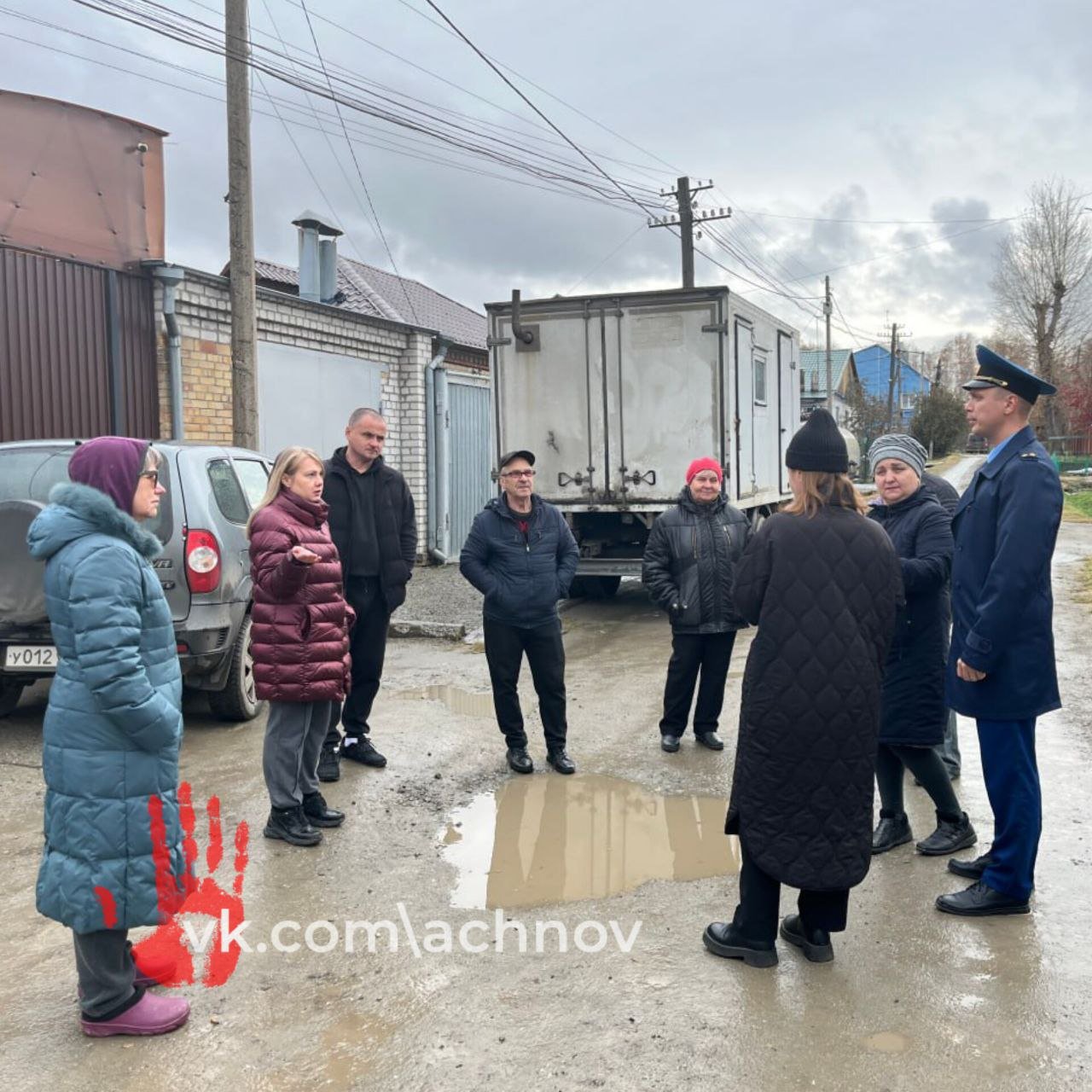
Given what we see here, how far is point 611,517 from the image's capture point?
10.8 meters

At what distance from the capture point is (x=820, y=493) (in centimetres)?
336

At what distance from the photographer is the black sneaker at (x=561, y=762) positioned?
548 cm

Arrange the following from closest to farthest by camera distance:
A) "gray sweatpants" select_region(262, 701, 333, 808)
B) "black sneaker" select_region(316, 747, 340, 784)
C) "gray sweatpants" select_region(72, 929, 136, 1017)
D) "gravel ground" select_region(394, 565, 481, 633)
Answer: "gray sweatpants" select_region(72, 929, 136, 1017)
"gray sweatpants" select_region(262, 701, 333, 808)
"black sneaker" select_region(316, 747, 340, 784)
"gravel ground" select_region(394, 565, 481, 633)

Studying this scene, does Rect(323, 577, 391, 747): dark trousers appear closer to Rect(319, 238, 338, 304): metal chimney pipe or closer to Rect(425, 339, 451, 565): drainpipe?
Rect(425, 339, 451, 565): drainpipe

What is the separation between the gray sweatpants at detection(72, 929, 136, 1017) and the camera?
2.91m

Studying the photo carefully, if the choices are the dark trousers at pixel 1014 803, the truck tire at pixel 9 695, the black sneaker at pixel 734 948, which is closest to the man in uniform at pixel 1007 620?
the dark trousers at pixel 1014 803

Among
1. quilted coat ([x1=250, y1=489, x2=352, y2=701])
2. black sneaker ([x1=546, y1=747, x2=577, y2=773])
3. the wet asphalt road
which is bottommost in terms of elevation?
the wet asphalt road

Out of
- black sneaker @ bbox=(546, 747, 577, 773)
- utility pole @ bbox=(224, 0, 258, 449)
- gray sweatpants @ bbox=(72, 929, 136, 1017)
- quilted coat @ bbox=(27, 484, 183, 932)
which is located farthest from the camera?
utility pole @ bbox=(224, 0, 258, 449)

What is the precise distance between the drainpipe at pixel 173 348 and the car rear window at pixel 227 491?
4.18m

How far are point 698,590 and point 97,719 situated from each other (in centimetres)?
368

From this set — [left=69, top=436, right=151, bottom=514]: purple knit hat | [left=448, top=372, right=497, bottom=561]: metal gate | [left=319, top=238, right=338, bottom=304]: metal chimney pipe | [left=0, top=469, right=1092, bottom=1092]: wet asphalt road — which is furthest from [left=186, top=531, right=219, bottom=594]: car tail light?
[left=319, top=238, right=338, bottom=304]: metal chimney pipe

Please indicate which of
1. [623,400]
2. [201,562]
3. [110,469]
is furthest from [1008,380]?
[623,400]

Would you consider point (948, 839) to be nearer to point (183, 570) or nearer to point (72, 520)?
point (72, 520)

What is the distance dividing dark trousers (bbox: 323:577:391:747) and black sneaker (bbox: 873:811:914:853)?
2.70 m
